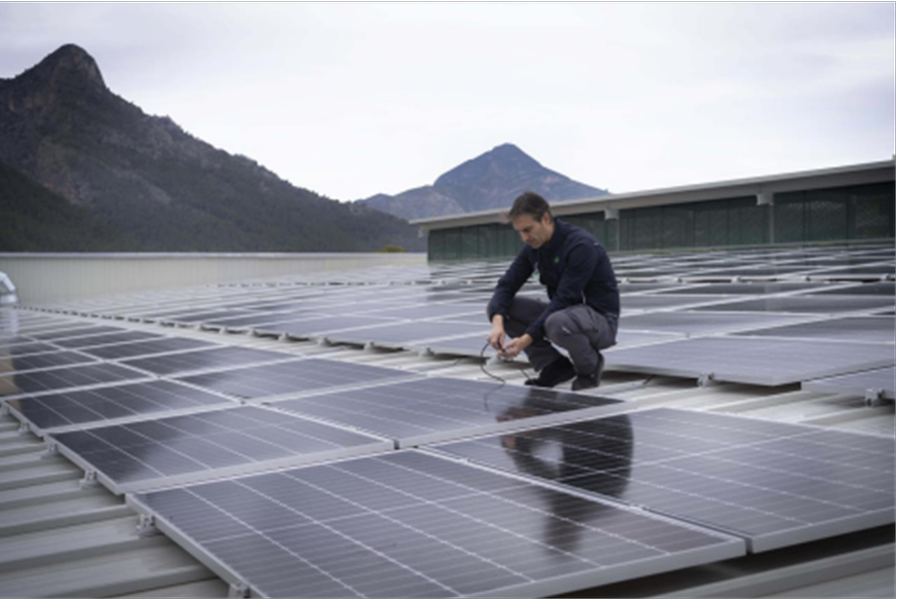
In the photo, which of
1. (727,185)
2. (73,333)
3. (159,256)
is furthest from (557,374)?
(159,256)

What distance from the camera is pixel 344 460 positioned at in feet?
18.4

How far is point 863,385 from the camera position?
21.7ft

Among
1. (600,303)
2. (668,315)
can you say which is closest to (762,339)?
(600,303)

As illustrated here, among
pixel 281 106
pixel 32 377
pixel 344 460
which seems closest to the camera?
pixel 344 460

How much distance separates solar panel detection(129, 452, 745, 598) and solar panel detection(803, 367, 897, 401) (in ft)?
10.3

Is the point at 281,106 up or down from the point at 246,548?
up

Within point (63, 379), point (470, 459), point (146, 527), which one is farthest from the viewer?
point (63, 379)

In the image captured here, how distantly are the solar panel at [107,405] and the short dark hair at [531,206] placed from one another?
304cm

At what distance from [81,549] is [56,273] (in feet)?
131

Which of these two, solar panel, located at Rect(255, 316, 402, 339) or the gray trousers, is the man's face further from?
solar panel, located at Rect(255, 316, 402, 339)

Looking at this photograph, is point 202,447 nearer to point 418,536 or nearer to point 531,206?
point 418,536

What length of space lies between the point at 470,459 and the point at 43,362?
992 centimetres

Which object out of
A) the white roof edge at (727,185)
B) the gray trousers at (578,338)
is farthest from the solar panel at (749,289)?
the white roof edge at (727,185)

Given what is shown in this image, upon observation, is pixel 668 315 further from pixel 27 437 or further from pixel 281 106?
pixel 281 106
